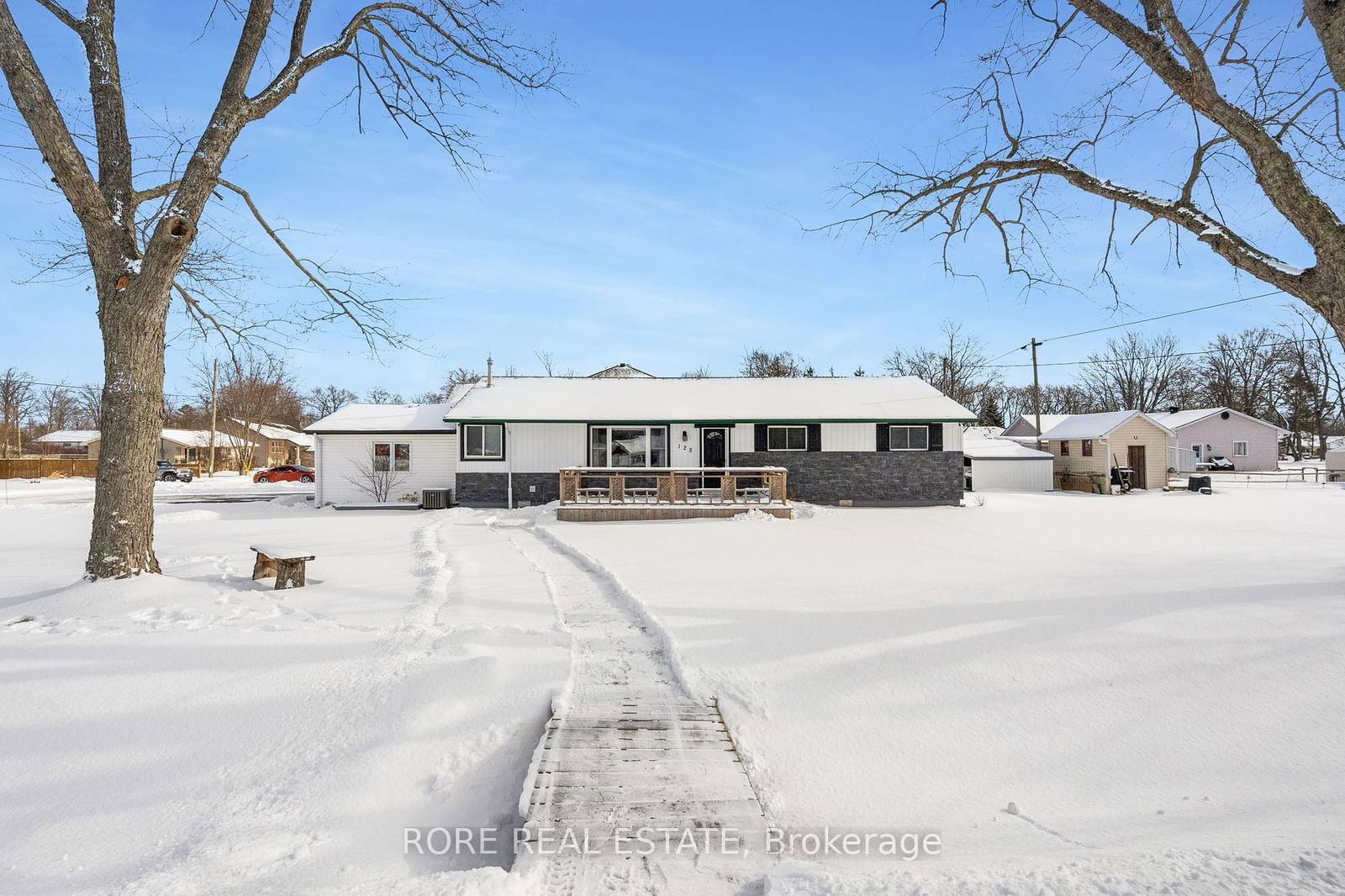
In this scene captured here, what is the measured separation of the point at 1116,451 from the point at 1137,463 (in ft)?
3.89

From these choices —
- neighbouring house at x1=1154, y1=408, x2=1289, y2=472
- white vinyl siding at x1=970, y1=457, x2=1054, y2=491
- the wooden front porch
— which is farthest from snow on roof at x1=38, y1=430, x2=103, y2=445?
neighbouring house at x1=1154, y1=408, x2=1289, y2=472

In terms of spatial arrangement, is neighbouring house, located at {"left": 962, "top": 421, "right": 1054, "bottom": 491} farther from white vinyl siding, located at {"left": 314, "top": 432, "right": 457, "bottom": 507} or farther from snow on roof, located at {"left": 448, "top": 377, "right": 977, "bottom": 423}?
white vinyl siding, located at {"left": 314, "top": 432, "right": 457, "bottom": 507}

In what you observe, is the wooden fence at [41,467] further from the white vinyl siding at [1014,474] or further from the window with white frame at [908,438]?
the white vinyl siding at [1014,474]

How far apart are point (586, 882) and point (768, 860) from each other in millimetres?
738

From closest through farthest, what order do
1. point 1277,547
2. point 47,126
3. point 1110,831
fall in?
1. point 1110,831
2. point 47,126
3. point 1277,547

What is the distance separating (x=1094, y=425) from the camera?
25.6 m

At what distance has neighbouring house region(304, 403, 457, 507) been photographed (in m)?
19.4

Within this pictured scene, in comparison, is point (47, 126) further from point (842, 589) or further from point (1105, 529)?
point (1105, 529)

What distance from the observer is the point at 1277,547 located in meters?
9.85

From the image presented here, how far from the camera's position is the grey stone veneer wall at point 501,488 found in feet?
60.4

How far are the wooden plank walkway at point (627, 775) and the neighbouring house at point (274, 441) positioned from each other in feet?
175

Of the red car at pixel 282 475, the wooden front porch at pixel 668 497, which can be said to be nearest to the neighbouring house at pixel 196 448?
the red car at pixel 282 475

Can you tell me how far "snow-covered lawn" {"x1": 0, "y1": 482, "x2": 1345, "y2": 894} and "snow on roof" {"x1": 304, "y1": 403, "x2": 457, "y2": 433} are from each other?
460 inches

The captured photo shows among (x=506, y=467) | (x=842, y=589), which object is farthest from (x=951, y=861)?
(x=506, y=467)
